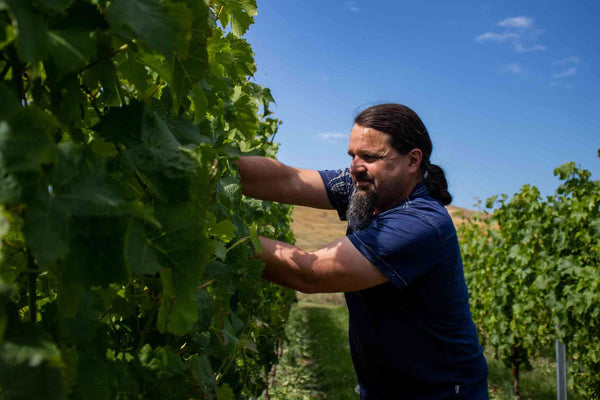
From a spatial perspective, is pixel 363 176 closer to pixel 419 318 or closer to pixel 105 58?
pixel 419 318

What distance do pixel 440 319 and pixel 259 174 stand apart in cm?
122

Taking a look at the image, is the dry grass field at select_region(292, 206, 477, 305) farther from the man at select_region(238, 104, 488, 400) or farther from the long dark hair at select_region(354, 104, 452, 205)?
the man at select_region(238, 104, 488, 400)

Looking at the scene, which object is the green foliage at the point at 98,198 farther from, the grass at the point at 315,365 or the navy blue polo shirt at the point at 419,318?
the grass at the point at 315,365

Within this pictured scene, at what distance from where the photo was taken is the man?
233 cm

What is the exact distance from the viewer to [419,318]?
2609 millimetres

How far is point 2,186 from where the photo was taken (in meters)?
0.65

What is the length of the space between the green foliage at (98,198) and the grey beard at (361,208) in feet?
5.20

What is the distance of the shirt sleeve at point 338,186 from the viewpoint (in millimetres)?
3229

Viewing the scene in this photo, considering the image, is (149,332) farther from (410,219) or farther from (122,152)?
(410,219)

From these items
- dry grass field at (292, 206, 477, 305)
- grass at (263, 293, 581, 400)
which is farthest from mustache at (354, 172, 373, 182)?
dry grass field at (292, 206, 477, 305)

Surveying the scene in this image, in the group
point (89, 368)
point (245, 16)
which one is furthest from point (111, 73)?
point (245, 16)

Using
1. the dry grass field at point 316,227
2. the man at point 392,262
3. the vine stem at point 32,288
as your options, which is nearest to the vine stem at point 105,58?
the vine stem at point 32,288

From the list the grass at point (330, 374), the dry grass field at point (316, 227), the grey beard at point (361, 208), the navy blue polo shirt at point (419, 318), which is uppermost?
the dry grass field at point (316, 227)

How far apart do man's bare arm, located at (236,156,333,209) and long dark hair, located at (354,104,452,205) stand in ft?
1.57
